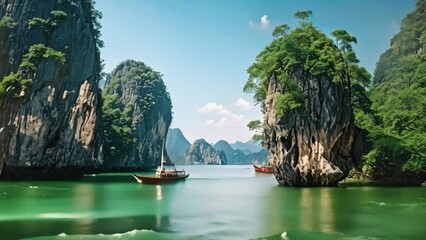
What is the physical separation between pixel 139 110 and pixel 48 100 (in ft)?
150

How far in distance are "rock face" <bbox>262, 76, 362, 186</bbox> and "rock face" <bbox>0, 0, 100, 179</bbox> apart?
83.1 ft

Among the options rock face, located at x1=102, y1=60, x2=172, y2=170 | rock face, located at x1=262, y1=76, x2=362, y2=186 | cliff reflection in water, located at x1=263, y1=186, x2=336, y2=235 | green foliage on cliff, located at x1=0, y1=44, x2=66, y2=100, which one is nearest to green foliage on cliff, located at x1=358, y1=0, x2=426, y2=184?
rock face, located at x1=262, y1=76, x2=362, y2=186

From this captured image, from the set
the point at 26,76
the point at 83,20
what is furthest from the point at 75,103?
the point at 83,20

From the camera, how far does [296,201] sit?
904 inches

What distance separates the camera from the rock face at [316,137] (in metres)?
32.5

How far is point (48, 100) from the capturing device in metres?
44.2

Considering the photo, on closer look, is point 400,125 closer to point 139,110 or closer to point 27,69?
point 27,69

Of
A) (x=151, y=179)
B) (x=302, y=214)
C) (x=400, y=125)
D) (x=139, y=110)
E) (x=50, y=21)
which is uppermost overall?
(x=50, y=21)

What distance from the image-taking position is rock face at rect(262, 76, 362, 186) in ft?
107

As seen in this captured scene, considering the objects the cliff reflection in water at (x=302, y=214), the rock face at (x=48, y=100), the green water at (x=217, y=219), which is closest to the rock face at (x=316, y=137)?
the cliff reflection in water at (x=302, y=214)

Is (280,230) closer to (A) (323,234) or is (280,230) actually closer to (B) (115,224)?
(A) (323,234)

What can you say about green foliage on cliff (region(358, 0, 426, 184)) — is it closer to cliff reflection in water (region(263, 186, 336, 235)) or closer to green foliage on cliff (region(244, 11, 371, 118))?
green foliage on cliff (region(244, 11, 371, 118))

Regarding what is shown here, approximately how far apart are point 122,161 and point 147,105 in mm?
17288

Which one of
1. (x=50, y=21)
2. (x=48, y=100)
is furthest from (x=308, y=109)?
(x=50, y=21)
